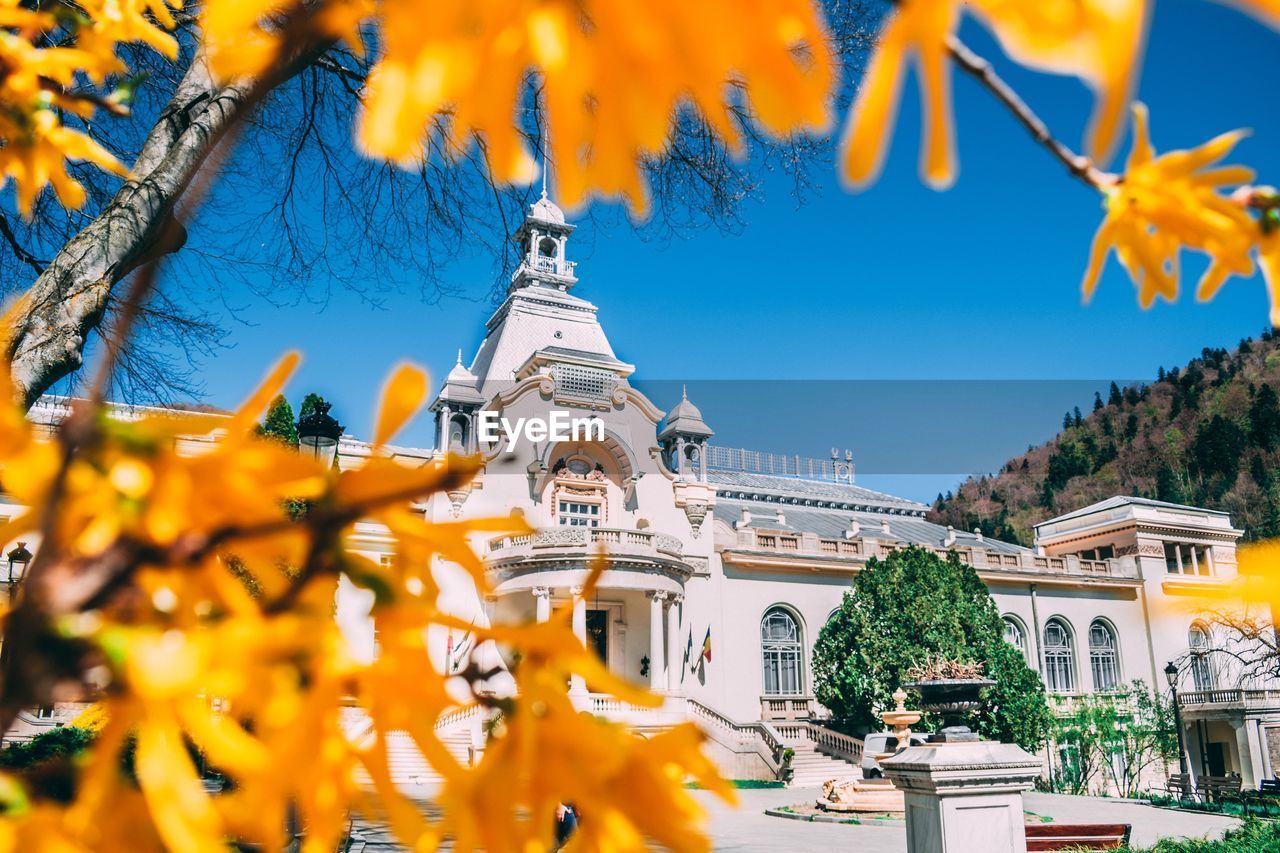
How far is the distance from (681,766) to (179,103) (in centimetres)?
402

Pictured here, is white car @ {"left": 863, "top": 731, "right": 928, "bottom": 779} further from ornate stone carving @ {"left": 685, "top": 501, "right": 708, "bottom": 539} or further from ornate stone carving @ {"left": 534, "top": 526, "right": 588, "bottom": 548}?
ornate stone carving @ {"left": 534, "top": 526, "right": 588, "bottom": 548}

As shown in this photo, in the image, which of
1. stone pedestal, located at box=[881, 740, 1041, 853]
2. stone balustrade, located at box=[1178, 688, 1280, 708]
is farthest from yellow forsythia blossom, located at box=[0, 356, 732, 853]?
stone balustrade, located at box=[1178, 688, 1280, 708]

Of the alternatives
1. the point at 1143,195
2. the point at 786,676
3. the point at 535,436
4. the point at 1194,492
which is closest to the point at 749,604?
the point at 786,676

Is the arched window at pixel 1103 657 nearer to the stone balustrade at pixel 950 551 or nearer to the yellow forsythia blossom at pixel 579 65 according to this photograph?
the stone balustrade at pixel 950 551

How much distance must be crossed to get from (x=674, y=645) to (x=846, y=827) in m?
10.8

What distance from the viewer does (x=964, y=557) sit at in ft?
106

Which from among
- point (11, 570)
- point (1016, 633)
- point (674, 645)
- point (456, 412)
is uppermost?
point (456, 412)

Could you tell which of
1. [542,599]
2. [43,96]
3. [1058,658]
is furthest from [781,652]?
[43,96]

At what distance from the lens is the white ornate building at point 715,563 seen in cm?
2450

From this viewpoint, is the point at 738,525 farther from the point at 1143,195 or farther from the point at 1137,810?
the point at 1143,195

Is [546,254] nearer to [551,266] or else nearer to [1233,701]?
[551,266]

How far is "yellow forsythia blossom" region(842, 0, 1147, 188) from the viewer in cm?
45

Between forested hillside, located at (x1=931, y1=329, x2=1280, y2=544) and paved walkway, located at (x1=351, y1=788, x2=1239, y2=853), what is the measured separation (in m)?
31.4

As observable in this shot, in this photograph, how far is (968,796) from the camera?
7.26 metres
